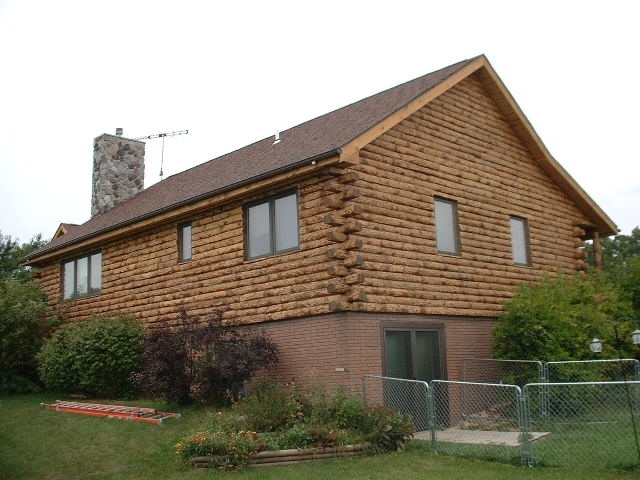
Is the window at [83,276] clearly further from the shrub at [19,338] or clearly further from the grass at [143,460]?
the grass at [143,460]

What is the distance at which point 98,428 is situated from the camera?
1393 cm

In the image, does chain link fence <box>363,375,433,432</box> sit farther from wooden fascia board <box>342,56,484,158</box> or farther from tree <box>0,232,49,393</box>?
tree <box>0,232,49,393</box>

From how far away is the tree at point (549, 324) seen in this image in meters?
15.1

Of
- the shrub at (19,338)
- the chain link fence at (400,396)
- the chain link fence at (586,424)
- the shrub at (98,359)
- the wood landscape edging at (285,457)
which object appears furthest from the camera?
the shrub at (19,338)

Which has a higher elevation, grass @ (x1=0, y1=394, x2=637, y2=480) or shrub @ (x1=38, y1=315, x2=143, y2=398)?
shrub @ (x1=38, y1=315, x2=143, y2=398)

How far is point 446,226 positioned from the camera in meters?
16.5

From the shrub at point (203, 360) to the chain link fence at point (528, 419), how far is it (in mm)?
2263

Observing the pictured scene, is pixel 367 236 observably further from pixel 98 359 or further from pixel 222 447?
pixel 98 359

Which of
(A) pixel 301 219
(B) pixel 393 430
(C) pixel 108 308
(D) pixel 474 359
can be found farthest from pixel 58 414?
(D) pixel 474 359

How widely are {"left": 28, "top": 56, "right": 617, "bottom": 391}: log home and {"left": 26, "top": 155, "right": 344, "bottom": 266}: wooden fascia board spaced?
0.04 meters

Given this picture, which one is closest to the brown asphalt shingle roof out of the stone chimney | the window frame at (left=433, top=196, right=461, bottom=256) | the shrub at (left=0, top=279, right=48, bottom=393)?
the stone chimney

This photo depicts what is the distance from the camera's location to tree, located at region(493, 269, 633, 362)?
15.1 m

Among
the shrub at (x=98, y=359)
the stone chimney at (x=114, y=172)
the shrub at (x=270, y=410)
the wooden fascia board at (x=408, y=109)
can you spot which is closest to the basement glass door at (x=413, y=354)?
the shrub at (x=270, y=410)

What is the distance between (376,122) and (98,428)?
7906mm
